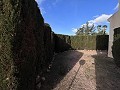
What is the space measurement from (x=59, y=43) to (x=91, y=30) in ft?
132

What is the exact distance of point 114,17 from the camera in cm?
1572

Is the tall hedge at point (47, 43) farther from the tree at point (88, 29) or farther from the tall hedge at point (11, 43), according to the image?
the tree at point (88, 29)

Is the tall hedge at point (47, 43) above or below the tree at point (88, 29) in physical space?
below

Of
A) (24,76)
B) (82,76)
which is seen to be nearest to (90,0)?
(82,76)

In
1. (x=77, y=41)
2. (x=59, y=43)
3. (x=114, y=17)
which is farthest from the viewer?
(x=77, y=41)

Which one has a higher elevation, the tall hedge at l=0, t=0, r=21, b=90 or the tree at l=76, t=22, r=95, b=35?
the tree at l=76, t=22, r=95, b=35

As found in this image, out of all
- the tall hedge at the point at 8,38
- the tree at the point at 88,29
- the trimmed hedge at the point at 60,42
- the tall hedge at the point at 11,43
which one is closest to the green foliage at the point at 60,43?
the trimmed hedge at the point at 60,42

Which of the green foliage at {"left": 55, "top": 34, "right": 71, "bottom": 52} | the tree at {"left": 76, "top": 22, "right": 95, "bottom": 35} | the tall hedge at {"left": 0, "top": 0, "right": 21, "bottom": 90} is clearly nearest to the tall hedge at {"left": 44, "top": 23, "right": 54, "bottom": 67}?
the tall hedge at {"left": 0, "top": 0, "right": 21, "bottom": 90}

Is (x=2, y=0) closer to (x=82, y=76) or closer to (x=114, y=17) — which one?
(x=82, y=76)

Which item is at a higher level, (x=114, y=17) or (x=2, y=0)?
(x=114, y=17)

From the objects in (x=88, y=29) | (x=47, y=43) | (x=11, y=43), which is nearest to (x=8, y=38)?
(x=11, y=43)

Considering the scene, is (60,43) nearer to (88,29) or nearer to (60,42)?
(60,42)

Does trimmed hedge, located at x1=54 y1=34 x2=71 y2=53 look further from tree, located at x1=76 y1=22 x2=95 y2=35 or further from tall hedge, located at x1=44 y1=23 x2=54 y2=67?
tree, located at x1=76 y1=22 x2=95 y2=35

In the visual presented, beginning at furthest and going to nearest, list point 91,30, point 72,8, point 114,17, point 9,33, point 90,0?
point 91,30, point 72,8, point 90,0, point 114,17, point 9,33
